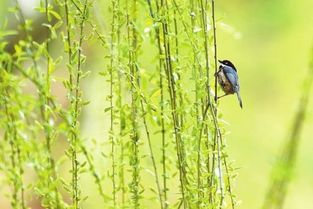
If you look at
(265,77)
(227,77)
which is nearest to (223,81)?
(227,77)

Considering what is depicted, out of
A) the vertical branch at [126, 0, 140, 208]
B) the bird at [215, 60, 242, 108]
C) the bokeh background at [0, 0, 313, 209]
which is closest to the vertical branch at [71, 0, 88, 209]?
the vertical branch at [126, 0, 140, 208]

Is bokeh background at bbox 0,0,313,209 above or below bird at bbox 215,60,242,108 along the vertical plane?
above

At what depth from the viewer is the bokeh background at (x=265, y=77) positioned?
3057 mm

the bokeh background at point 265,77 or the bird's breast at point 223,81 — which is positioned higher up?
the bokeh background at point 265,77

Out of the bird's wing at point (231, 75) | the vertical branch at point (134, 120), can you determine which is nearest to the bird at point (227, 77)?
A: the bird's wing at point (231, 75)

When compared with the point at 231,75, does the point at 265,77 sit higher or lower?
higher

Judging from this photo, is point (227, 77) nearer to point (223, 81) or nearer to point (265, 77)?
point (223, 81)

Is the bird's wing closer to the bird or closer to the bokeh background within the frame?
the bird

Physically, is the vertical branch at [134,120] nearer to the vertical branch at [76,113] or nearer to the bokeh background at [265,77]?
the vertical branch at [76,113]

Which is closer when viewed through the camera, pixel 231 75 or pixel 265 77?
pixel 231 75

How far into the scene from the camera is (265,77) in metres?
3.28

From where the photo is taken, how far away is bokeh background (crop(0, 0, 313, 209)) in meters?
3.06

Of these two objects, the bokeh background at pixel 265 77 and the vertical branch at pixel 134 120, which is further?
the bokeh background at pixel 265 77

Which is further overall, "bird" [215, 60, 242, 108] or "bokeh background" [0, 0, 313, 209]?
"bokeh background" [0, 0, 313, 209]
